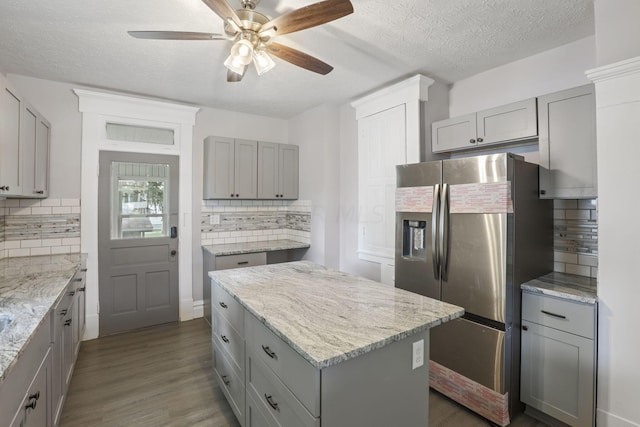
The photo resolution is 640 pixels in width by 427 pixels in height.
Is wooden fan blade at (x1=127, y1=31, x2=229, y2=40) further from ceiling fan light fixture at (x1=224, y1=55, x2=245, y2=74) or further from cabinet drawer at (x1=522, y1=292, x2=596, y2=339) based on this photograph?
cabinet drawer at (x1=522, y1=292, x2=596, y2=339)

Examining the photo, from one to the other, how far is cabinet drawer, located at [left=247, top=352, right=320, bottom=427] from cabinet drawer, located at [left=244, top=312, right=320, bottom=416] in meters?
0.03

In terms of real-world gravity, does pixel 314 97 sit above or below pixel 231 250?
above

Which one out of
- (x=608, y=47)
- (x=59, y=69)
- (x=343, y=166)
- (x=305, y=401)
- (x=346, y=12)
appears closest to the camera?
(x=305, y=401)

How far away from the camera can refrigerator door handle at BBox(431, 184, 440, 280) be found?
241 cm

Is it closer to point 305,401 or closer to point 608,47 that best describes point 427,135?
A: point 608,47

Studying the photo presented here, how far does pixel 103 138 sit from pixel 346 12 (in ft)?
10.3

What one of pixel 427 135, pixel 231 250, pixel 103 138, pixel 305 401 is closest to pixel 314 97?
pixel 427 135

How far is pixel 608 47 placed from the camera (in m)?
1.93

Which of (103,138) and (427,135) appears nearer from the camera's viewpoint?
(427,135)

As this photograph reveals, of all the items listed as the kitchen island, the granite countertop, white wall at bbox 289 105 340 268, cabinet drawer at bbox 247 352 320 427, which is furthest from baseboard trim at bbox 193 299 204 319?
cabinet drawer at bbox 247 352 320 427

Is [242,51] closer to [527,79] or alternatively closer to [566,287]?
[527,79]

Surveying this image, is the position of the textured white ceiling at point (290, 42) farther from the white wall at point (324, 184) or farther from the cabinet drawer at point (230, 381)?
the cabinet drawer at point (230, 381)

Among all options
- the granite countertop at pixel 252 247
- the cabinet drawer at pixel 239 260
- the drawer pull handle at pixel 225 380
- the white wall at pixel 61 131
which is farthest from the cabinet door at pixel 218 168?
the drawer pull handle at pixel 225 380

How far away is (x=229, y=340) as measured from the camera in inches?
82.8
